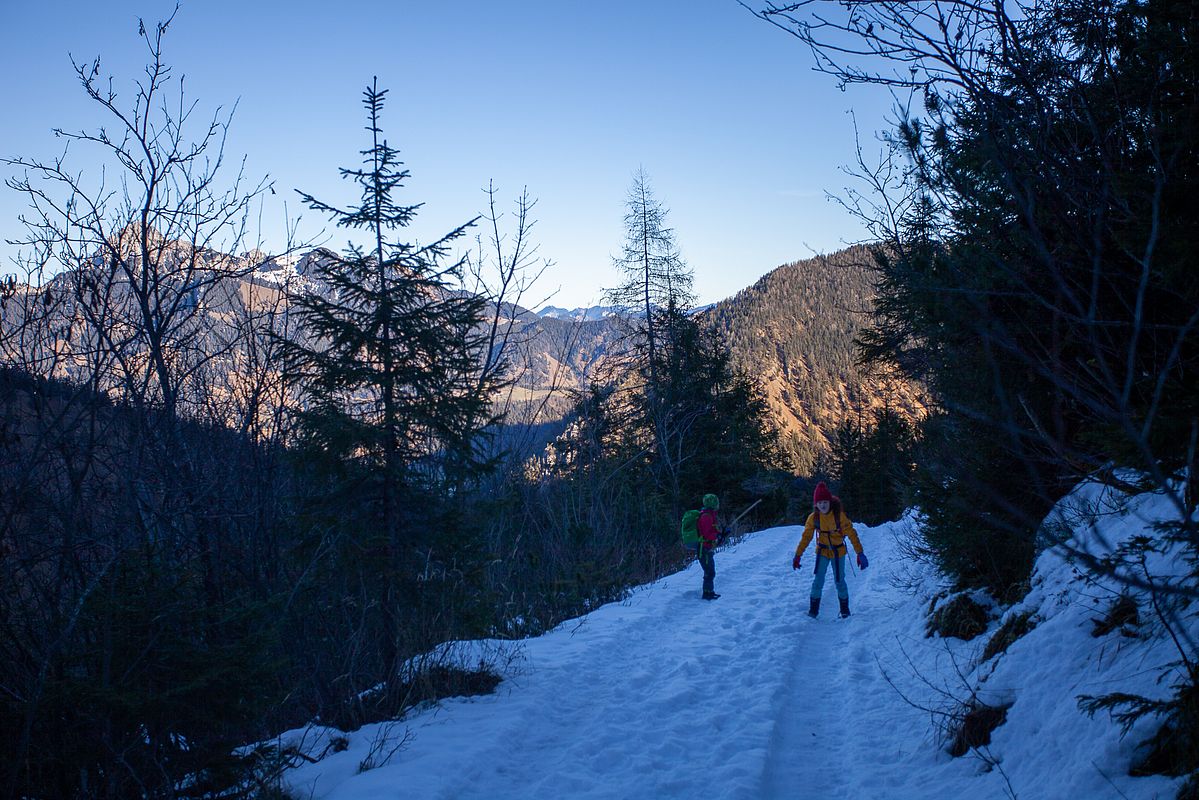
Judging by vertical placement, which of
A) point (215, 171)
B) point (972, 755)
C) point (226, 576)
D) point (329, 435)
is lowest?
point (972, 755)

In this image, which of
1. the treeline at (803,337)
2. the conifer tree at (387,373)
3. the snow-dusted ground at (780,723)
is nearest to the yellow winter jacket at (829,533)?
the snow-dusted ground at (780,723)

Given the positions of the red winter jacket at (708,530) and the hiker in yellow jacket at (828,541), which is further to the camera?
the red winter jacket at (708,530)

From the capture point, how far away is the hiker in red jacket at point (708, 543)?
32.9ft

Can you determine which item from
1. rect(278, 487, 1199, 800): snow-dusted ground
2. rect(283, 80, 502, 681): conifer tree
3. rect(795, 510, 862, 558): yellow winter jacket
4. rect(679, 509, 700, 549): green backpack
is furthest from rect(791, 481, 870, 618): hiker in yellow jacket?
rect(283, 80, 502, 681): conifer tree

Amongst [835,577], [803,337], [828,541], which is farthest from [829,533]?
[803,337]

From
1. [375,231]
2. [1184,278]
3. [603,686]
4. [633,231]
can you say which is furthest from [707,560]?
[633,231]

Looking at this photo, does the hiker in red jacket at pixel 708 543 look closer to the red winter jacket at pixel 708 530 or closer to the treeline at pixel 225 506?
the red winter jacket at pixel 708 530

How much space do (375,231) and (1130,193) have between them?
5507 millimetres

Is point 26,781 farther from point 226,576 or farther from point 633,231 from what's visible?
point 633,231

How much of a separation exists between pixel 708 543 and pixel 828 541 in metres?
1.76

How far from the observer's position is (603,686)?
619 cm

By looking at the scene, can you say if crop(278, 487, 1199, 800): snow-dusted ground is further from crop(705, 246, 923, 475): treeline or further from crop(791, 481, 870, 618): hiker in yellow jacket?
crop(705, 246, 923, 475): treeline

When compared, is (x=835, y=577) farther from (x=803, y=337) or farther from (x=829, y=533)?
(x=803, y=337)

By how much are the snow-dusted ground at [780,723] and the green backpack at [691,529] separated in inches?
107
